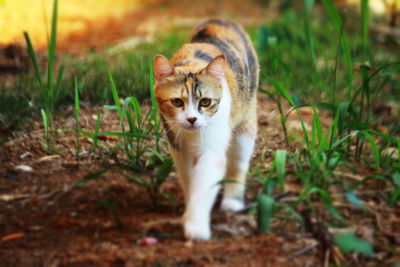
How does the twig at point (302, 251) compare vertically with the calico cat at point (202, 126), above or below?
below

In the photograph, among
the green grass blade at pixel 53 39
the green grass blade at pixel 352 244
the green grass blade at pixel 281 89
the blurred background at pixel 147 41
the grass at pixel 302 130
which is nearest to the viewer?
the green grass blade at pixel 352 244

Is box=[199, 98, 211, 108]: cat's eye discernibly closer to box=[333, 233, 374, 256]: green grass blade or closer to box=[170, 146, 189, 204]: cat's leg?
box=[170, 146, 189, 204]: cat's leg

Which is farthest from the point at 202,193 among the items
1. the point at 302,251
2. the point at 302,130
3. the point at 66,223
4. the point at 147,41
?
the point at 147,41

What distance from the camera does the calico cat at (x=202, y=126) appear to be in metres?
2.43

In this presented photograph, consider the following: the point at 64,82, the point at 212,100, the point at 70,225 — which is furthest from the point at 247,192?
the point at 64,82

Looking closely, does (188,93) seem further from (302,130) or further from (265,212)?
(302,130)

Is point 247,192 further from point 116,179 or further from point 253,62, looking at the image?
point 253,62

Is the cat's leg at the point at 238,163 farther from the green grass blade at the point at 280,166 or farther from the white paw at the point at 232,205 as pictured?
the green grass blade at the point at 280,166

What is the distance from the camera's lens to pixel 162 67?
262cm

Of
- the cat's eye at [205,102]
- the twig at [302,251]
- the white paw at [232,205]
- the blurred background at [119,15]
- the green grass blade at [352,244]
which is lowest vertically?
the twig at [302,251]

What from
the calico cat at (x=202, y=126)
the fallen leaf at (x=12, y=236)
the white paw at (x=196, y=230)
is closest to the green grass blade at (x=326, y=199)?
the calico cat at (x=202, y=126)

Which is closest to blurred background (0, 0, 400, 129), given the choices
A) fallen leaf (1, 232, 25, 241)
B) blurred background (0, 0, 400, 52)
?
blurred background (0, 0, 400, 52)

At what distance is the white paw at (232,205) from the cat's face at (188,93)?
43cm

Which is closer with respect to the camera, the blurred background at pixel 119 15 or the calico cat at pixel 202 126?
the calico cat at pixel 202 126
